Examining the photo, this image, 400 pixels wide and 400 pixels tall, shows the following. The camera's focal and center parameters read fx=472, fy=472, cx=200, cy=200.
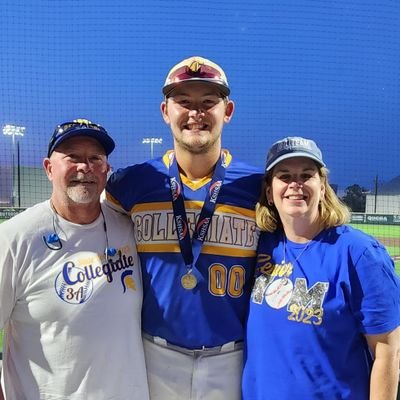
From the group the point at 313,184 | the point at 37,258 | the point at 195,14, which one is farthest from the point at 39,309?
the point at 195,14

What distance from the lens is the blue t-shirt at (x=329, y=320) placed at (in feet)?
6.02

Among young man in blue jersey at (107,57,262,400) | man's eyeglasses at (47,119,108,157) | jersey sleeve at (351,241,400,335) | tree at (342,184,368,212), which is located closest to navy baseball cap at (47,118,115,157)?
man's eyeglasses at (47,119,108,157)

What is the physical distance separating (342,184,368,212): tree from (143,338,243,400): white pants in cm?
1828

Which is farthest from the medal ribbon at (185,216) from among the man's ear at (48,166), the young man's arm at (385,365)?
the young man's arm at (385,365)

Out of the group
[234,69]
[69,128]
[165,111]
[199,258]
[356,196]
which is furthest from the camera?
[356,196]

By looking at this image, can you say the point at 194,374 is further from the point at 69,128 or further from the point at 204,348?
the point at 69,128

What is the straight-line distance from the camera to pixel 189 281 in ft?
7.11

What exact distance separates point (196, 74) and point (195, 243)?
0.81m

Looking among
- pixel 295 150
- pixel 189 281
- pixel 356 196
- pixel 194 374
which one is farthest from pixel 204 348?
pixel 356 196

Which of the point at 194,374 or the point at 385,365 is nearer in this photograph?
A: the point at 385,365

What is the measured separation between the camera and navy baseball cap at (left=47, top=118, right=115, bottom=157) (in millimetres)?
2084

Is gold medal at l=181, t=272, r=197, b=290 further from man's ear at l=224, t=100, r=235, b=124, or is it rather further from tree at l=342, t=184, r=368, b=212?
tree at l=342, t=184, r=368, b=212

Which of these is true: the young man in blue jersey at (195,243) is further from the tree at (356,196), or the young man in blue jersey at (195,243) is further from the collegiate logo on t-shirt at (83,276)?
the tree at (356,196)

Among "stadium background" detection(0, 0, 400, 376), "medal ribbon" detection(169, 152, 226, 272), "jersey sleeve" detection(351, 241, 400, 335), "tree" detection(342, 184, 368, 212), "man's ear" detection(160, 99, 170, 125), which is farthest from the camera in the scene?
"tree" detection(342, 184, 368, 212)
